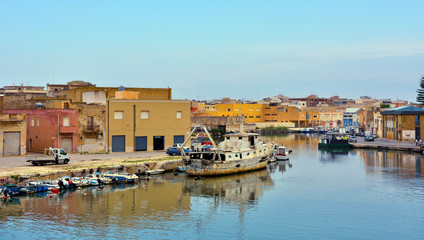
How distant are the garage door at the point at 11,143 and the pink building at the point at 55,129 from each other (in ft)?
11.2

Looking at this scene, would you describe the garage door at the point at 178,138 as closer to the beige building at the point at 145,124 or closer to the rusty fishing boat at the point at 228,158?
the beige building at the point at 145,124

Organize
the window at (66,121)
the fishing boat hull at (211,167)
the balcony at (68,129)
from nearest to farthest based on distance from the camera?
the fishing boat hull at (211,167)
the balcony at (68,129)
the window at (66,121)

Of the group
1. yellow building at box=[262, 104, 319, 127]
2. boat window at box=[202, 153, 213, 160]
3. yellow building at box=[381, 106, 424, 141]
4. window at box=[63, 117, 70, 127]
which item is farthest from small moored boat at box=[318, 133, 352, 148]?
yellow building at box=[262, 104, 319, 127]

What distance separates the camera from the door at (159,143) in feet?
162

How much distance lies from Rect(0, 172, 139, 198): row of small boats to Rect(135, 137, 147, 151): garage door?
38.6ft

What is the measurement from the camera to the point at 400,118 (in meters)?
76.0

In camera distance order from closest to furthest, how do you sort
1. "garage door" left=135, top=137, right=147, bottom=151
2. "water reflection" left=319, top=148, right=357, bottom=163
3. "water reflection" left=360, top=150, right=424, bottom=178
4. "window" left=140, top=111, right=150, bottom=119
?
"water reflection" left=360, top=150, right=424, bottom=178 < "window" left=140, top=111, right=150, bottom=119 < "garage door" left=135, top=137, right=147, bottom=151 < "water reflection" left=319, top=148, right=357, bottom=163

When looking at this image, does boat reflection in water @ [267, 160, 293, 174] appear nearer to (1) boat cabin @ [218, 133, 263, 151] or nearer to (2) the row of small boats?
(1) boat cabin @ [218, 133, 263, 151]

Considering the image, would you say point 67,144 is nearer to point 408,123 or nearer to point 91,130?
point 91,130

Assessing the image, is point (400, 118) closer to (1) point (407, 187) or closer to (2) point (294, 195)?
(1) point (407, 187)

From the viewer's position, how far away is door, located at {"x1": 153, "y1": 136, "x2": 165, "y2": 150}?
49344 millimetres

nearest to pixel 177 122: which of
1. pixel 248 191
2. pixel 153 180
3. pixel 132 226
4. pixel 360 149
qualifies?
pixel 153 180

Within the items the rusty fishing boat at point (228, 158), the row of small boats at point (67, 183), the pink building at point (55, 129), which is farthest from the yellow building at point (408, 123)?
the row of small boats at point (67, 183)

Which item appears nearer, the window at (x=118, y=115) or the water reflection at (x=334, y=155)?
the window at (x=118, y=115)
